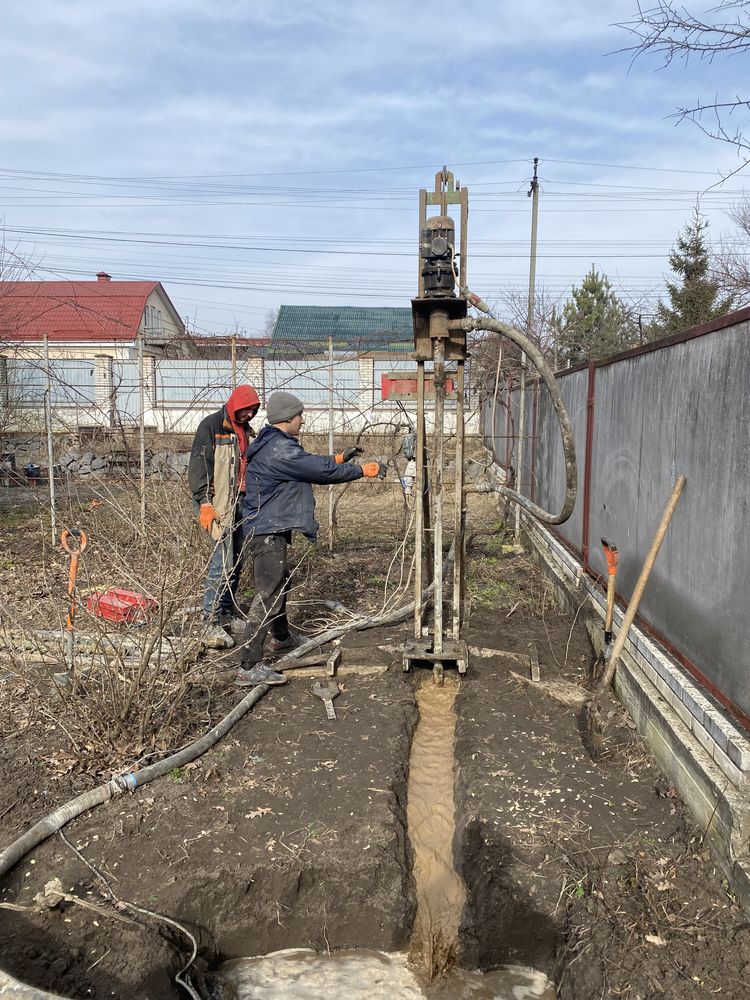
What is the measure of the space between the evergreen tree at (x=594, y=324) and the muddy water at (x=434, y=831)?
1570 centimetres

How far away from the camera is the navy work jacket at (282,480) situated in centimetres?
468

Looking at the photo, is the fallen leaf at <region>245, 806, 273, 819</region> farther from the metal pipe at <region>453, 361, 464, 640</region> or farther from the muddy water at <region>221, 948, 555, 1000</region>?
the metal pipe at <region>453, 361, 464, 640</region>

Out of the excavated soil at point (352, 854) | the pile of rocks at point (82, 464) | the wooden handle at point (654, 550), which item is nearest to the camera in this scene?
the excavated soil at point (352, 854)

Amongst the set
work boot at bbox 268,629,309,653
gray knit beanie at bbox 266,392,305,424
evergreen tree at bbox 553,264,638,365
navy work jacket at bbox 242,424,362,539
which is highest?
evergreen tree at bbox 553,264,638,365

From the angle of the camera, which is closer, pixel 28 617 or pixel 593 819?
pixel 593 819

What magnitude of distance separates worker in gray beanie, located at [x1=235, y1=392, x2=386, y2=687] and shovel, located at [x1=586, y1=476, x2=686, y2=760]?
188cm

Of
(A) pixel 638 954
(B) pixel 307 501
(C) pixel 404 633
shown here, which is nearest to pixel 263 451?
(B) pixel 307 501

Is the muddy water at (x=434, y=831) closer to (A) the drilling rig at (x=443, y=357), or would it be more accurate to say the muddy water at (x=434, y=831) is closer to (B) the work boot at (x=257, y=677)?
(A) the drilling rig at (x=443, y=357)

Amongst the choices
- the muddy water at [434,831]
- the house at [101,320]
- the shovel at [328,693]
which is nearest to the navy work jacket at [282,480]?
the shovel at [328,693]

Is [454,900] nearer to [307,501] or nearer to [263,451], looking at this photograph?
[307,501]

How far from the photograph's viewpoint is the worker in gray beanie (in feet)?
15.3

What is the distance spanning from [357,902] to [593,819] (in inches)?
44.5

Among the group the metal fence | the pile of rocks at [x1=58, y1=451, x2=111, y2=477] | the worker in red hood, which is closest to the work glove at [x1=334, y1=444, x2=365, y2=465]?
the worker in red hood

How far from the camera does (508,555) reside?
28.7 feet
